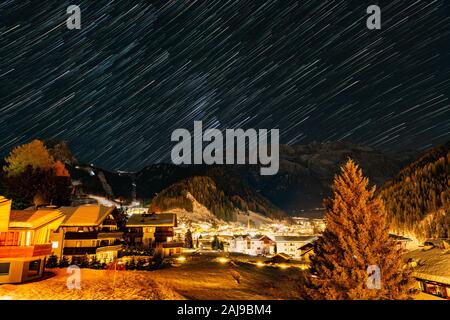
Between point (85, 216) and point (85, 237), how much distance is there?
3.95 metres

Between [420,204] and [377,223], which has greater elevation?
[420,204]

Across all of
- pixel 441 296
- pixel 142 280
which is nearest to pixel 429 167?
pixel 441 296

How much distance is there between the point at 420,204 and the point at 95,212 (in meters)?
120

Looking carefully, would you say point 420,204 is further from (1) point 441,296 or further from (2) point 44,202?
(2) point 44,202

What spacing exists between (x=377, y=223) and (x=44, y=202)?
202 ft

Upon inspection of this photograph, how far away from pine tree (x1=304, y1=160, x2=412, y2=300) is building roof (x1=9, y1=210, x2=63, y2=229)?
2741 centimetres

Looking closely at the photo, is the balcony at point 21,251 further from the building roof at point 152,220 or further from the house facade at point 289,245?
the house facade at point 289,245

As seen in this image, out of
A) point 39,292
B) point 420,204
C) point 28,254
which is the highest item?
point 420,204

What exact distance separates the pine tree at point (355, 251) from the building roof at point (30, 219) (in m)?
27.4

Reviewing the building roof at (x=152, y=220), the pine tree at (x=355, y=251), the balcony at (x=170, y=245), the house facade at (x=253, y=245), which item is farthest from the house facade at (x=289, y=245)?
the pine tree at (x=355, y=251)
